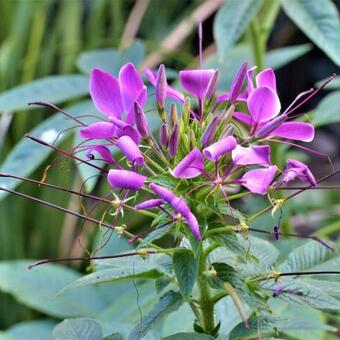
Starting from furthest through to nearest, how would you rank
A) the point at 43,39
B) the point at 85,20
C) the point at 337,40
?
the point at 85,20, the point at 43,39, the point at 337,40

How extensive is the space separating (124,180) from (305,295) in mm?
154

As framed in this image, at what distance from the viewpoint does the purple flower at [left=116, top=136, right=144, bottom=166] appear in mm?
451

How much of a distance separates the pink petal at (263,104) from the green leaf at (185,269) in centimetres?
11

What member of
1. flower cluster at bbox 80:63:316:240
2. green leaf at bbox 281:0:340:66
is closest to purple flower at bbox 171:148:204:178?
flower cluster at bbox 80:63:316:240

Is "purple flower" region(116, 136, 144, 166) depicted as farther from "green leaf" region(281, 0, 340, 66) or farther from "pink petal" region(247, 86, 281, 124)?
"green leaf" region(281, 0, 340, 66)

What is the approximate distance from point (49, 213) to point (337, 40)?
106 centimetres

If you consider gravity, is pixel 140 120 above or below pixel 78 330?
above

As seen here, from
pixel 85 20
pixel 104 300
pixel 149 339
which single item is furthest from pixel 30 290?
pixel 85 20

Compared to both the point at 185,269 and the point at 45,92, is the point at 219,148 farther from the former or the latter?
the point at 45,92

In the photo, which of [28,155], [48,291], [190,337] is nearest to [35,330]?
[48,291]

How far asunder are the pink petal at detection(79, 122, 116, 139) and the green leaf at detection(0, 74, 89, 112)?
508 mm

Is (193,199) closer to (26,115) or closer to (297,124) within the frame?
(297,124)

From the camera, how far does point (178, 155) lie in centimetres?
49

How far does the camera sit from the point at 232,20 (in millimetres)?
830
